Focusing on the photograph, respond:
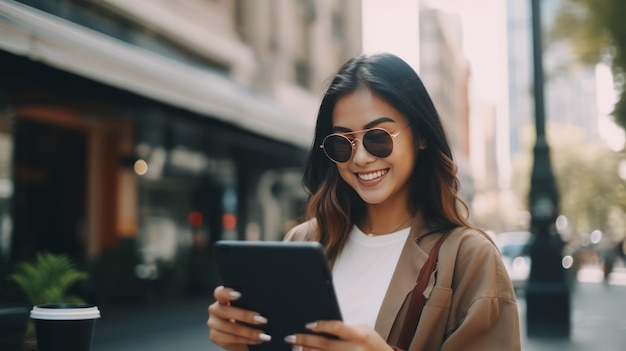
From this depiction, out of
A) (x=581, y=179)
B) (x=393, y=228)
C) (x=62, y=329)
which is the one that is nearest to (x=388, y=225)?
(x=393, y=228)

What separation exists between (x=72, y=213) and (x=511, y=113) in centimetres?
12136

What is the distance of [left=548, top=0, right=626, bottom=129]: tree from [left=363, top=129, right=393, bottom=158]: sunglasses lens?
11885mm

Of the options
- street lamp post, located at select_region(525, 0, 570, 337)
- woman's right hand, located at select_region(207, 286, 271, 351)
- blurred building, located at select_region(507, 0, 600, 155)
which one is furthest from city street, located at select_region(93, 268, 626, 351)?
blurred building, located at select_region(507, 0, 600, 155)

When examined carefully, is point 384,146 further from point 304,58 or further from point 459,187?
point 304,58

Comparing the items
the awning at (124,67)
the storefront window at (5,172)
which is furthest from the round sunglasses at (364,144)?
the storefront window at (5,172)

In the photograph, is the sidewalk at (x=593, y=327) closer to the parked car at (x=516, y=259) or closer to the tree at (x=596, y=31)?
the parked car at (x=516, y=259)

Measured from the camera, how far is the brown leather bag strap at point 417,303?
1.97 meters

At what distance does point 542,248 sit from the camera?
10.0 meters

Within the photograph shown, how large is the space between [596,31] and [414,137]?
13316mm

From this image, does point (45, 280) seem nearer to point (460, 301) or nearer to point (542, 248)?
point (460, 301)

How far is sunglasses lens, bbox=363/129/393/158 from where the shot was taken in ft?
6.86

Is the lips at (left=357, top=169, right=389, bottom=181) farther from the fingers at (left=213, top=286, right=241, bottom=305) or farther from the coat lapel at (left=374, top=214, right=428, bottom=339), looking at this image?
the fingers at (left=213, top=286, right=241, bottom=305)

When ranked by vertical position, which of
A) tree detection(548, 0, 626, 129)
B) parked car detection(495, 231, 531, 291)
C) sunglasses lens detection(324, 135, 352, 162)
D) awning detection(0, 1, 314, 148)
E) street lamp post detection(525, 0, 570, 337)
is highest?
tree detection(548, 0, 626, 129)

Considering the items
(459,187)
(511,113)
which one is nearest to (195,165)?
(459,187)
